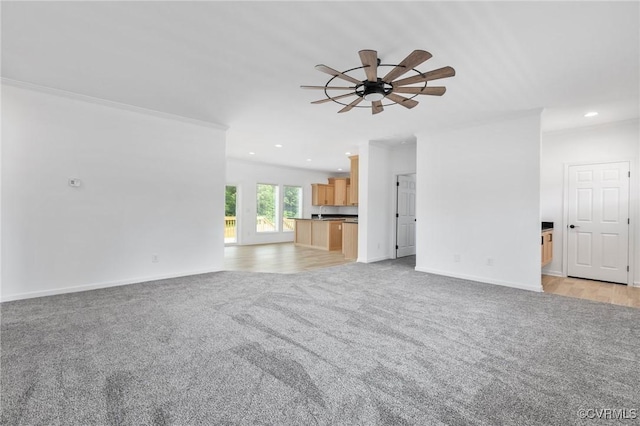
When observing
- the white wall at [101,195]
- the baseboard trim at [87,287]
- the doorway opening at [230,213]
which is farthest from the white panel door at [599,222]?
the doorway opening at [230,213]

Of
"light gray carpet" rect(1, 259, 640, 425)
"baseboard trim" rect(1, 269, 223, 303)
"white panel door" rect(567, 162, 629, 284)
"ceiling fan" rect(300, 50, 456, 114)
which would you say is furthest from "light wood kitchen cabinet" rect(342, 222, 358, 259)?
"ceiling fan" rect(300, 50, 456, 114)

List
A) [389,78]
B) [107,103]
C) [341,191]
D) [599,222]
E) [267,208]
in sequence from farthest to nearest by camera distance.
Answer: [341,191] → [267,208] → [599,222] → [107,103] → [389,78]

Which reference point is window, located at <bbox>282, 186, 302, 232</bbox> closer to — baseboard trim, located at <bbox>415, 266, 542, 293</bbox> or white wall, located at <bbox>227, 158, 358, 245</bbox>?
white wall, located at <bbox>227, 158, 358, 245</bbox>

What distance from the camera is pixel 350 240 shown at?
7277 millimetres

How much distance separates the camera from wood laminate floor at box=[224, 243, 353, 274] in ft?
18.7

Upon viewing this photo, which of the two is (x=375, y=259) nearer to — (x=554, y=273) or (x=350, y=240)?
(x=350, y=240)

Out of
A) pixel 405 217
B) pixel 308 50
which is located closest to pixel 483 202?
pixel 405 217

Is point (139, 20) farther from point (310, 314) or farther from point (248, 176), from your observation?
point (248, 176)

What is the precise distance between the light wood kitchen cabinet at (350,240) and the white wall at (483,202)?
1.89 m

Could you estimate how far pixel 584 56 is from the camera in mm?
2750

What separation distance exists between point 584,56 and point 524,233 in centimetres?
251

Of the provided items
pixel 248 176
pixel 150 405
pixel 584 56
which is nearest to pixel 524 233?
pixel 584 56

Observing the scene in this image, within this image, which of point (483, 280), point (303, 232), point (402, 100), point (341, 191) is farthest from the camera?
point (341, 191)

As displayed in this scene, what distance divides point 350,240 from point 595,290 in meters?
4.52
